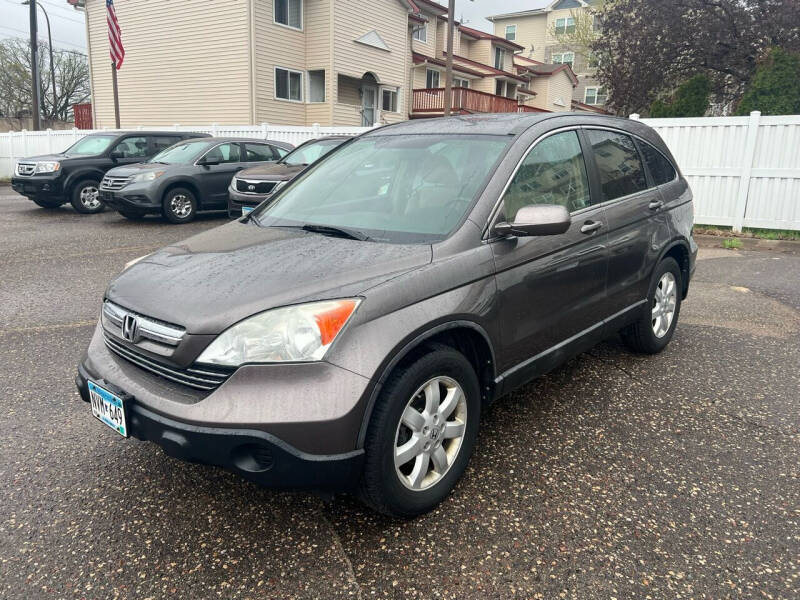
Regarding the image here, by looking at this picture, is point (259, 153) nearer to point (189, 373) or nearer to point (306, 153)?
point (306, 153)

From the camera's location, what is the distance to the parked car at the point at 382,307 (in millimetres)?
2137

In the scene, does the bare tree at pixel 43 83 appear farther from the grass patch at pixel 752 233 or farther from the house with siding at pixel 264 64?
the grass patch at pixel 752 233

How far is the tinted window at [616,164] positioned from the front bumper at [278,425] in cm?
234

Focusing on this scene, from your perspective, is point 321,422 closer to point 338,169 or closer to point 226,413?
point 226,413

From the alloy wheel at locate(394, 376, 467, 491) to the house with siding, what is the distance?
20.3m

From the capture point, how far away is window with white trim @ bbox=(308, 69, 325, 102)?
75.7 ft

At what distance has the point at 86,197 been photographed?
12203 millimetres

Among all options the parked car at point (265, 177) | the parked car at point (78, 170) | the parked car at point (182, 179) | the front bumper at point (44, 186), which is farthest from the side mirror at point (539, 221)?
the front bumper at point (44, 186)

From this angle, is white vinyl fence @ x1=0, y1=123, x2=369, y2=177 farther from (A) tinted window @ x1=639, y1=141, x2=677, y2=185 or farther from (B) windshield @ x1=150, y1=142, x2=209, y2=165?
(A) tinted window @ x1=639, y1=141, x2=677, y2=185

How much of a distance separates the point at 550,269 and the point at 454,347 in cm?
76

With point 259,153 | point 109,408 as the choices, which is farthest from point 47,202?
point 109,408

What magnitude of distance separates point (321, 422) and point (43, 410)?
7.55 ft

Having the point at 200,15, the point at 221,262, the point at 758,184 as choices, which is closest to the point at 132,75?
the point at 200,15

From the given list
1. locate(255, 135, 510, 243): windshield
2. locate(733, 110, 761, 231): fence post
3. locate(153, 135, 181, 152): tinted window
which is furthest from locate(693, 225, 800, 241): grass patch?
locate(153, 135, 181, 152): tinted window
